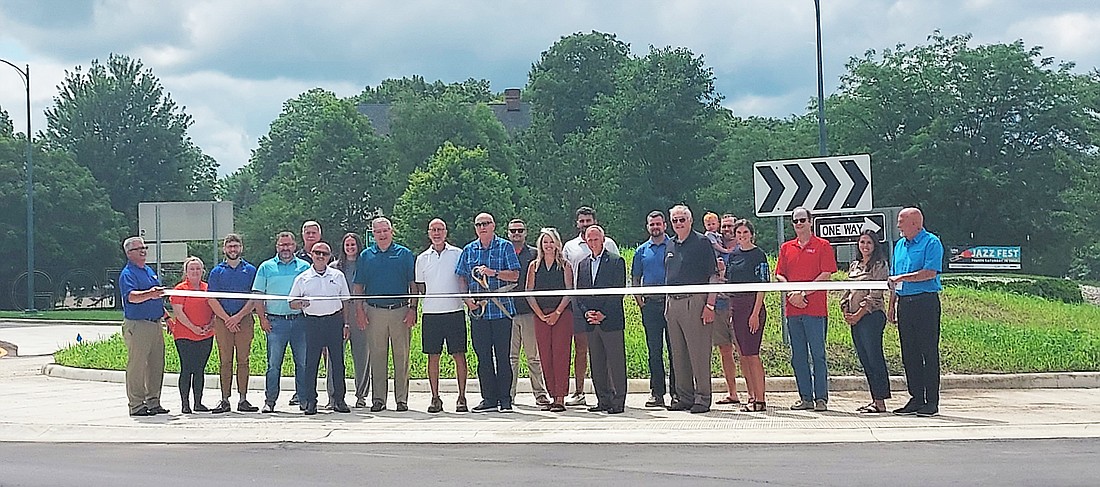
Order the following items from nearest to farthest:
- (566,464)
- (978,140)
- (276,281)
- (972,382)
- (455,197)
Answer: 1. (566,464)
2. (276,281)
3. (972,382)
4. (978,140)
5. (455,197)

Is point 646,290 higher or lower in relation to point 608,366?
higher

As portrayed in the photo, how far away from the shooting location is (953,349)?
48.0 feet

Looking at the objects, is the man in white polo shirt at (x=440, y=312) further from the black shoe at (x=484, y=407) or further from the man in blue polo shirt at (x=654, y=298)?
the man in blue polo shirt at (x=654, y=298)

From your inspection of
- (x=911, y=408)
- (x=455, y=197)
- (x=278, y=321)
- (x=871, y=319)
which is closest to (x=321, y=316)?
(x=278, y=321)

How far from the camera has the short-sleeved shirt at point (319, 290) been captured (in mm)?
12250

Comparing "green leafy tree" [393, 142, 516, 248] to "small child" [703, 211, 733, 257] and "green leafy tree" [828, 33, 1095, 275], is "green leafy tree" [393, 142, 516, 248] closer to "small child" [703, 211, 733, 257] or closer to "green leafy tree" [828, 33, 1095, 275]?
"green leafy tree" [828, 33, 1095, 275]

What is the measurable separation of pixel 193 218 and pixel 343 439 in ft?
41.1

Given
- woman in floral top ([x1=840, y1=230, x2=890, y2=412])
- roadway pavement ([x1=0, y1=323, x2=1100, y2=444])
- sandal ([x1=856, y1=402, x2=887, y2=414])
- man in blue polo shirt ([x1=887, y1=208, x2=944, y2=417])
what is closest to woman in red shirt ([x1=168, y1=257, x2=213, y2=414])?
roadway pavement ([x1=0, y1=323, x2=1100, y2=444])

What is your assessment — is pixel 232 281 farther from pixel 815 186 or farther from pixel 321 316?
pixel 815 186

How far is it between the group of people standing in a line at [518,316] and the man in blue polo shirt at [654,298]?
2 cm

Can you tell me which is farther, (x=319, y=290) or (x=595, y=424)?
(x=319, y=290)

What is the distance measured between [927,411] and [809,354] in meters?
1.17

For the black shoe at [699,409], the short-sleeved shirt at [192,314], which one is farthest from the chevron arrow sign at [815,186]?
the short-sleeved shirt at [192,314]

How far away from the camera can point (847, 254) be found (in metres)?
16.6
